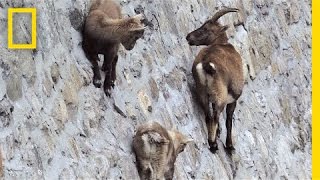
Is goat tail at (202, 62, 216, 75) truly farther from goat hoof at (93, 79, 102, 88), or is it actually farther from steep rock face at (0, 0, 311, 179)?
goat hoof at (93, 79, 102, 88)

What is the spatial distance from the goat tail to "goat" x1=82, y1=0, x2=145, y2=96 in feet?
4.47

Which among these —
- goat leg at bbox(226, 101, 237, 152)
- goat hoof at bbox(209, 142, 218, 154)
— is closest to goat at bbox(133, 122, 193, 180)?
goat hoof at bbox(209, 142, 218, 154)

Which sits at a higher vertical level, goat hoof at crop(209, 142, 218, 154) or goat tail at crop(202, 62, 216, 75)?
goat tail at crop(202, 62, 216, 75)

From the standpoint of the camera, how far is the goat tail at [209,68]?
766 centimetres

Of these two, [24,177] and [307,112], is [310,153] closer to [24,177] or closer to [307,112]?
[307,112]

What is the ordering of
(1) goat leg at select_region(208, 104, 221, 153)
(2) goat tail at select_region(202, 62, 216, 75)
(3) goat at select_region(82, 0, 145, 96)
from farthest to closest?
(1) goat leg at select_region(208, 104, 221, 153) < (2) goat tail at select_region(202, 62, 216, 75) < (3) goat at select_region(82, 0, 145, 96)

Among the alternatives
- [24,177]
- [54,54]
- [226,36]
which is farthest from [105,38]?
[226,36]

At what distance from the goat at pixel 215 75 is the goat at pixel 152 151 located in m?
1.30

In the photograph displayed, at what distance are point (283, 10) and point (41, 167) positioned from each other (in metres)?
5.69

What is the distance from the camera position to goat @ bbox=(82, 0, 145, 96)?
250 inches

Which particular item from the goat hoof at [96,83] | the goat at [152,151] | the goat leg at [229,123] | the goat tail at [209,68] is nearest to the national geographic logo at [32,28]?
the goat hoof at [96,83]

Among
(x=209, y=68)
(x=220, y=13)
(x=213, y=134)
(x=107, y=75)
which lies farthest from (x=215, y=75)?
(x=107, y=75)

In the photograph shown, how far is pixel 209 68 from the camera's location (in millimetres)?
7691

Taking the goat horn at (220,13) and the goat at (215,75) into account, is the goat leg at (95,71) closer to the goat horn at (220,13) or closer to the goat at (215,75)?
the goat at (215,75)
